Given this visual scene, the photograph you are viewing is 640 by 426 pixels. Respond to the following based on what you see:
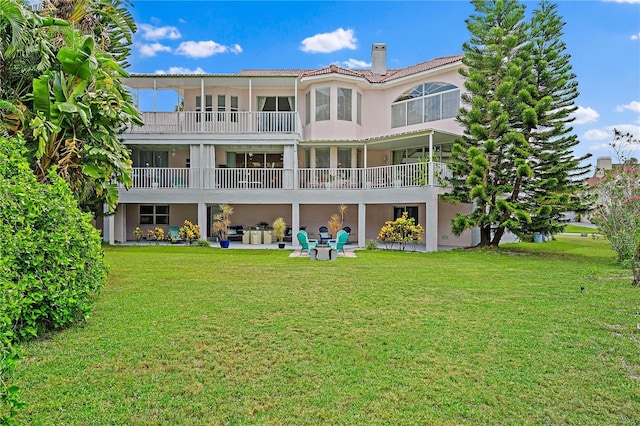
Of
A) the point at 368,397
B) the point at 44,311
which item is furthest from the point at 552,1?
the point at 44,311

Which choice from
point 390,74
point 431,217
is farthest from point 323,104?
point 431,217

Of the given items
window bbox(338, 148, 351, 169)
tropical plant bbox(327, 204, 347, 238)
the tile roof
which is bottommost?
tropical plant bbox(327, 204, 347, 238)

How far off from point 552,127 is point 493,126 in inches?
109

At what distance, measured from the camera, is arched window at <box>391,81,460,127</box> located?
19.9 metres

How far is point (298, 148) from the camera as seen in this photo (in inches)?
858

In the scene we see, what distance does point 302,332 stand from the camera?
600 centimetres

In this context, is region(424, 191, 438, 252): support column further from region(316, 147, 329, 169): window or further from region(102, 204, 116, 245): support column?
region(102, 204, 116, 245): support column

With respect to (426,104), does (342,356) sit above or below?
below

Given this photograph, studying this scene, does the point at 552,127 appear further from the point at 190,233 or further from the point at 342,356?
the point at 190,233

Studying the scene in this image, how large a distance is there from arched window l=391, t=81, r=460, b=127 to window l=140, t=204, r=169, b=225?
13.4m

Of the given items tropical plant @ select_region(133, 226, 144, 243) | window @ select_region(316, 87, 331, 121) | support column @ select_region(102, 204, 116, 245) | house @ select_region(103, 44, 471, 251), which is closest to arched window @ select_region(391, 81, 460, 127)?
house @ select_region(103, 44, 471, 251)

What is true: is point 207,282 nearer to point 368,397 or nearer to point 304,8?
point 368,397

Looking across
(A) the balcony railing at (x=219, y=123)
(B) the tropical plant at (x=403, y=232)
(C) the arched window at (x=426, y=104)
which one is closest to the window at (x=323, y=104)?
(A) the balcony railing at (x=219, y=123)

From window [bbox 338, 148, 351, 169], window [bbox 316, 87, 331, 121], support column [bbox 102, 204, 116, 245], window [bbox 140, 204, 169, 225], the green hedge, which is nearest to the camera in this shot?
the green hedge
